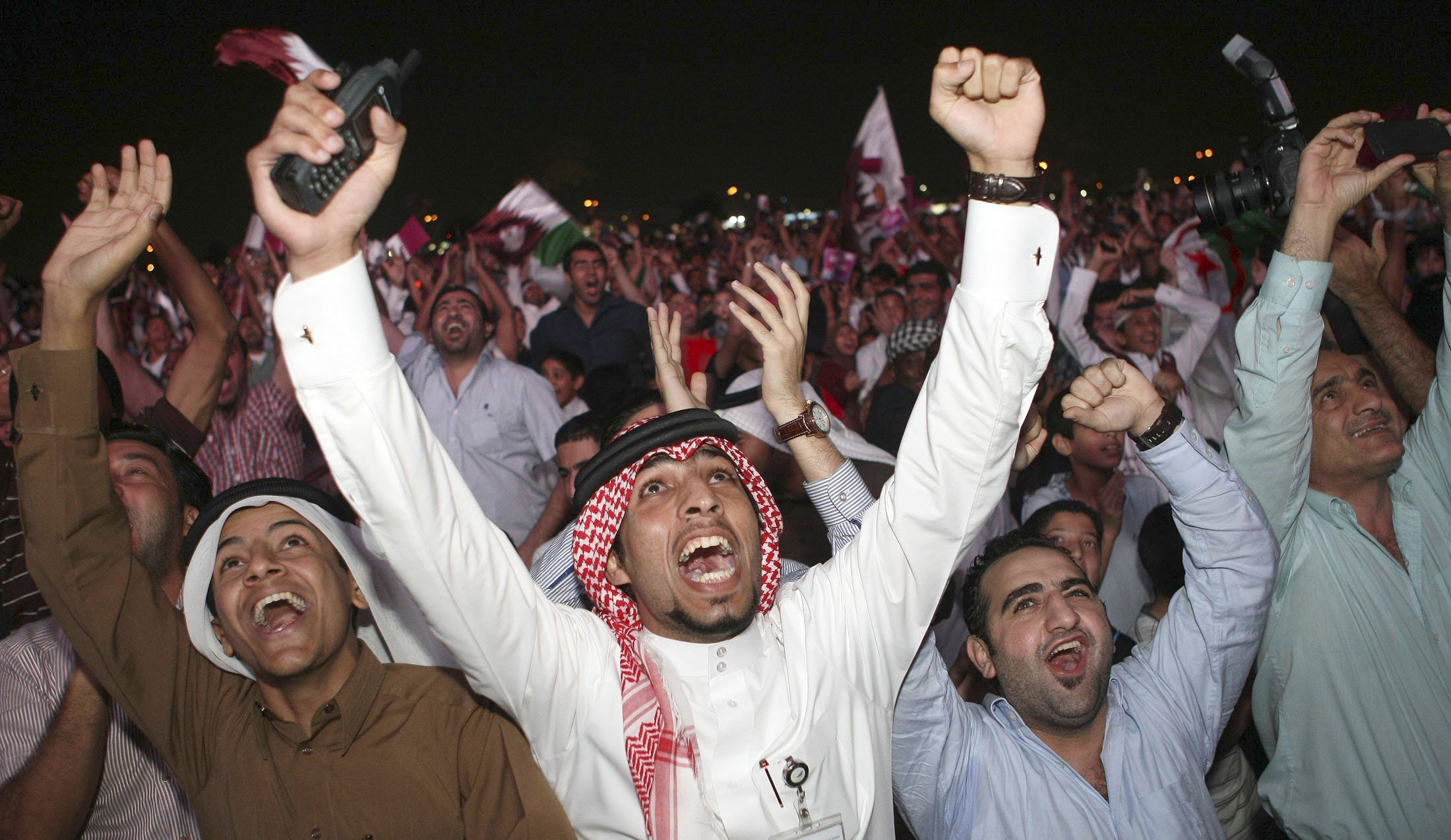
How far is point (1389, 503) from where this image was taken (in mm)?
2863

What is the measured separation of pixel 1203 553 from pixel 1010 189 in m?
1.19

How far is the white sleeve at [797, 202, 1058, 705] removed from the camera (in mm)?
1753

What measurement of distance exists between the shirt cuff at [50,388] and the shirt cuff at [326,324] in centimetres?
75

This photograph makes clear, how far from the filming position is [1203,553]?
2.42m

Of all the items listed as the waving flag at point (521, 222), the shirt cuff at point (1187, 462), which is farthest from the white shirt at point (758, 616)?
the waving flag at point (521, 222)

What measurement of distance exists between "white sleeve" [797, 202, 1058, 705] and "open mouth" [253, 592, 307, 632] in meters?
1.20

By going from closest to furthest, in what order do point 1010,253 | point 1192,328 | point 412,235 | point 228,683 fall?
point 1010,253 → point 228,683 → point 1192,328 → point 412,235

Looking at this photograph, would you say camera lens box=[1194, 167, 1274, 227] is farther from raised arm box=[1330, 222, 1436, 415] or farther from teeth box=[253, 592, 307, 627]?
teeth box=[253, 592, 307, 627]

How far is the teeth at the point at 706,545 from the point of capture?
2113 mm

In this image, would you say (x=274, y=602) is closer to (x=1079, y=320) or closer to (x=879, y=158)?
(x=1079, y=320)

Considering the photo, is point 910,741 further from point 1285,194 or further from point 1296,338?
point 1285,194

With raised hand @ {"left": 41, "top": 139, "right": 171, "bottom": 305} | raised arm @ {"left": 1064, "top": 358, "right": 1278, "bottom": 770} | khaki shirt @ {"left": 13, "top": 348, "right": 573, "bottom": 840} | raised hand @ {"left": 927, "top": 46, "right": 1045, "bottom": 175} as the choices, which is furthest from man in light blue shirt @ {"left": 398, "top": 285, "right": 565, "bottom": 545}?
raised hand @ {"left": 927, "top": 46, "right": 1045, "bottom": 175}

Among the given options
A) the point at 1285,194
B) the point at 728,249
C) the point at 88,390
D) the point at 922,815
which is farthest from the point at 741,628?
the point at 728,249

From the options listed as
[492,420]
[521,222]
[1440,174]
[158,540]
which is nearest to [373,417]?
[158,540]
